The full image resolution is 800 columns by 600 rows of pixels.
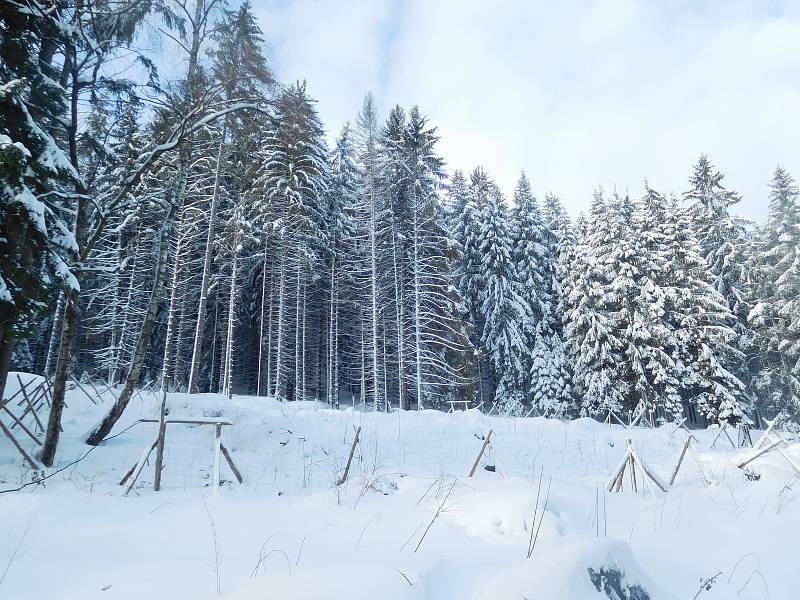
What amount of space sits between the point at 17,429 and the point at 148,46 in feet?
29.2

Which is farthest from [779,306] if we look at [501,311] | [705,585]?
[705,585]

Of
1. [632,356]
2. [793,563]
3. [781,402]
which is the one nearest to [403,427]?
[793,563]

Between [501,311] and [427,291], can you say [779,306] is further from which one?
[427,291]

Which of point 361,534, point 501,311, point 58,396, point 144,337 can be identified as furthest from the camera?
point 501,311

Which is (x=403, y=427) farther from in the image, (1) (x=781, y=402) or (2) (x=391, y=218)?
(1) (x=781, y=402)

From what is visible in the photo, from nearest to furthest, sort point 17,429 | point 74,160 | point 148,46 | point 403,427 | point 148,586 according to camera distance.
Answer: point 148,586 → point 74,160 → point 148,46 → point 17,429 → point 403,427

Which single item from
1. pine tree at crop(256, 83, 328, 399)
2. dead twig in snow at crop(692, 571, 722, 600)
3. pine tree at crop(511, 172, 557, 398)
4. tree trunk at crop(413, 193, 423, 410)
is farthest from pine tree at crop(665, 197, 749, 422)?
dead twig in snow at crop(692, 571, 722, 600)

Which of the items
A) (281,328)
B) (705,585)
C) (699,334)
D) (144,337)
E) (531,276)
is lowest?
(705,585)

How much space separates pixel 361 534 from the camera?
4188 millimetres

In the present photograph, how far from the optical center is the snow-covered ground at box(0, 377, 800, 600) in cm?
261

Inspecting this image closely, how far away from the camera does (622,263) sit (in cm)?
2642

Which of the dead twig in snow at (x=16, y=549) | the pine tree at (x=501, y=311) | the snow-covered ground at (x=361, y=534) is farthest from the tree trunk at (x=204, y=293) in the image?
the pine tree at (x=501, y=311)

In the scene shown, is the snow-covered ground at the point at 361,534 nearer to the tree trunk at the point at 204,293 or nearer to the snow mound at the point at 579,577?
the snow mound at the point at 579,577

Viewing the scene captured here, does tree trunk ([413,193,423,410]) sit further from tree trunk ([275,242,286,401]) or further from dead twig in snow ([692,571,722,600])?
dead twig in snow ([692,571,722,600])
